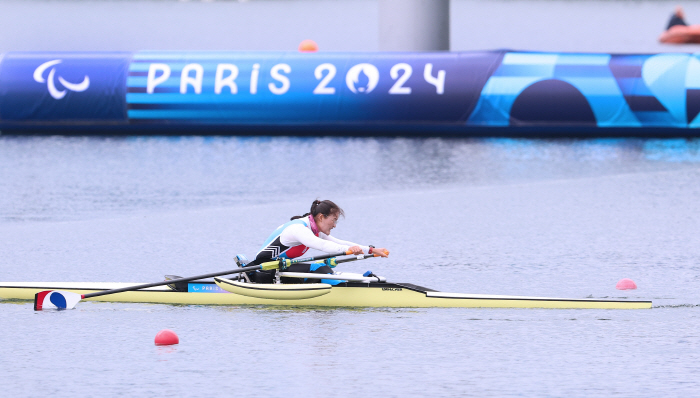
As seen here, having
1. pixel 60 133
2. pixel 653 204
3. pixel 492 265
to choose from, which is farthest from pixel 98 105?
pixel 492 265

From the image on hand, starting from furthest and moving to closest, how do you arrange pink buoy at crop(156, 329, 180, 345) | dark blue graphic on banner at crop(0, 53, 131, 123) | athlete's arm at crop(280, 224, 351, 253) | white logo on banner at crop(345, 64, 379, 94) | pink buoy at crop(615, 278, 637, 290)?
dark blue graphic on banner at crop(0, 53, 131, 123) → white logo on banner at crop(345, 64, 379, 94) → pink buoy at crop(615, 278, 637, 290) → athlete's arm at crop(280, 224, 351, 253) → pink buoy at crop(156, 329, 180, 345)

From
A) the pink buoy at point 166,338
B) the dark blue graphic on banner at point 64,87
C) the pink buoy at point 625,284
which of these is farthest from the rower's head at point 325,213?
the dark blue graphic on banner at point 64,87

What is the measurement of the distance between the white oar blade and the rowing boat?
0.31 m

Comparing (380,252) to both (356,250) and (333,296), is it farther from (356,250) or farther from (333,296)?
(333,296)

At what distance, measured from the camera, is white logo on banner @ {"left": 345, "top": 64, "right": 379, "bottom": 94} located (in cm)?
2161

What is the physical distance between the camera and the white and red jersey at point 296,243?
8.84 metres

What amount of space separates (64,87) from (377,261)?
13.3m

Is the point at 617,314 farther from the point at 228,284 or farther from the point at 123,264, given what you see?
the point at 123,264

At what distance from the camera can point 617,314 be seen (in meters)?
8.23

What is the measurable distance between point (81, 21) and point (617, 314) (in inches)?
1003

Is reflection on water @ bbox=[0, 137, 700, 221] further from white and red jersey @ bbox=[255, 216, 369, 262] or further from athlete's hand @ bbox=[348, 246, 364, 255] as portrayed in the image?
athlete's hand @ bbox=[348, 246, 364, 255]

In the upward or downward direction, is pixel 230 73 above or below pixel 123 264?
above

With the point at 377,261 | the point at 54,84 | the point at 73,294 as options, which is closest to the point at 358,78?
the point at 54,84

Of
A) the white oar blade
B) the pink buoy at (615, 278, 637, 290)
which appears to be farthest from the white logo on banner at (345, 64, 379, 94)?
the white oar blade
